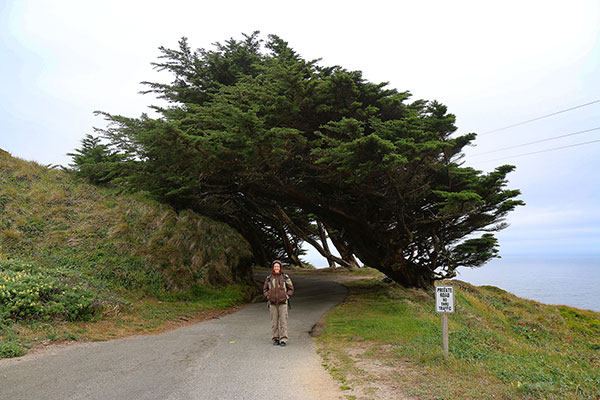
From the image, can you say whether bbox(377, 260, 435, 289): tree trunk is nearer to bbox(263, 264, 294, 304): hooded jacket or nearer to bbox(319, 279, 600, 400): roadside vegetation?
bbox(319, 279, 600, 400): roadside vegetation

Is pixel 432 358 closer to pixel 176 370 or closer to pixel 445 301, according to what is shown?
pixel 445 301

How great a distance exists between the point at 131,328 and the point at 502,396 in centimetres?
772

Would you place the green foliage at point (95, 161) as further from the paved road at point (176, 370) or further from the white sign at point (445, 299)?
the white sign at point (445, 299)

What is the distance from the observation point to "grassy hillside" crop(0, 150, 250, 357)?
769cm

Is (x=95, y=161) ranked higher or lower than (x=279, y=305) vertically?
higher

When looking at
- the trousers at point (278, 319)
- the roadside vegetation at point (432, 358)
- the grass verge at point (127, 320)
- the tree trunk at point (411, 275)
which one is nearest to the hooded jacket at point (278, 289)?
the trousers at point (278, 319)

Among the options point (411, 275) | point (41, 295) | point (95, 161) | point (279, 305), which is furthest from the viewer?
point (95, 161)

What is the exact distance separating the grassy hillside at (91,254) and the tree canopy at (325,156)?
1556 millimetres

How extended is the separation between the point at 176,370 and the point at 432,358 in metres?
4.26

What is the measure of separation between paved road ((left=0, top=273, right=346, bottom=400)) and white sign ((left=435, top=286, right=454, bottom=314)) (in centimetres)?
241

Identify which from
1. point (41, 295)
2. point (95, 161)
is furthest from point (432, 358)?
point (95, 161)

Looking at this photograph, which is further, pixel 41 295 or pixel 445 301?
pixel 41 295

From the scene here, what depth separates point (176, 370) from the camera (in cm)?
556

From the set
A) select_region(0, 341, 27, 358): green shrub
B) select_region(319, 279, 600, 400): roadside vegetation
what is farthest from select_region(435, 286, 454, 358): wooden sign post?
select_region(0, 341, 27, 358): green shrub
